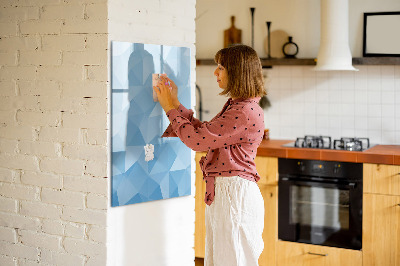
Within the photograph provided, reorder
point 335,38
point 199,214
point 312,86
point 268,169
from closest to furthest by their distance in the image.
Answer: point 268,169 → point 335,38 → point 199,214 → point 312,86

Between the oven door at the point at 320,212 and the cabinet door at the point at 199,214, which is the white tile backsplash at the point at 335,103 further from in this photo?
the cabinet door at the point at 199,214

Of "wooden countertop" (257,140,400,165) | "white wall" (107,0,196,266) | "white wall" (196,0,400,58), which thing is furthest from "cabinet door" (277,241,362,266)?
"white wall" (196,0,400,58)

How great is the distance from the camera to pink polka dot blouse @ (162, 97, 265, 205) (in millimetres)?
2604

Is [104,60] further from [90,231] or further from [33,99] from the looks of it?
[90,231]

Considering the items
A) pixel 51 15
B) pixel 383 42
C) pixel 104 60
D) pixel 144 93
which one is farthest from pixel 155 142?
pixel 383 42

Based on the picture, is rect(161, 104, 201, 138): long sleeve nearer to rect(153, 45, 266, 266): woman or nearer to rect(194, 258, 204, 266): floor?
rect(153, 45, 266, 266): woman

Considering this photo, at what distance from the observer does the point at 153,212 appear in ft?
9.55

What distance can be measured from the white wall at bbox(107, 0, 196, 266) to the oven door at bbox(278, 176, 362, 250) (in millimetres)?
1227

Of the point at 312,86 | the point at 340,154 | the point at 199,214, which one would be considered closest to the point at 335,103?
the point at 312,86

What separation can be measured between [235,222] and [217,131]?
0.43 meters

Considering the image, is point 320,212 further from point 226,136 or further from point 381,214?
point 226,136

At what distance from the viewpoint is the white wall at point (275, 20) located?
4453 millimetres

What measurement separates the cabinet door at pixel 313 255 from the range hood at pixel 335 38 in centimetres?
129

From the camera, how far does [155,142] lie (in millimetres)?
2877
